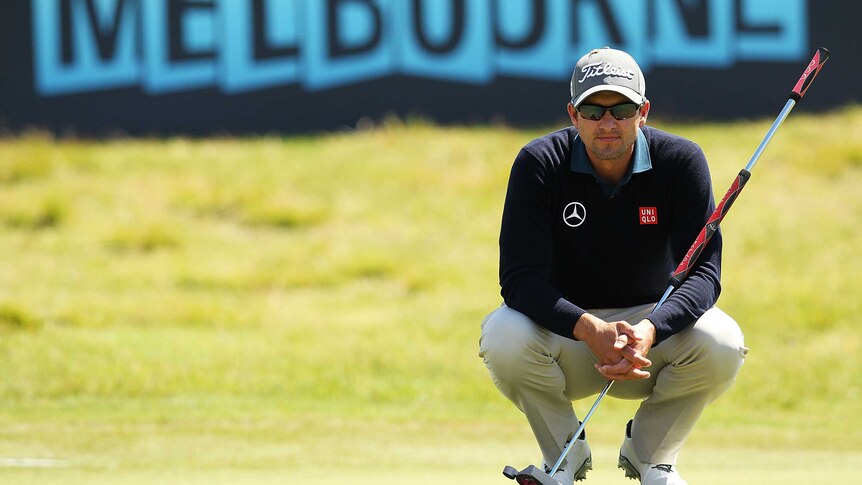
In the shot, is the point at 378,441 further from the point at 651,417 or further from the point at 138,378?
the point at 651,417

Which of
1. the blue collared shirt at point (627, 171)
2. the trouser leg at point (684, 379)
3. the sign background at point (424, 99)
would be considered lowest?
the trouser leg at point (684, 379)

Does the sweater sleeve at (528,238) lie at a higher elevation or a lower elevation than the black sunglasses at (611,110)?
lower

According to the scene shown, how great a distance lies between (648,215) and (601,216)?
0.16 meters

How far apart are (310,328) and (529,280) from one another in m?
6.89

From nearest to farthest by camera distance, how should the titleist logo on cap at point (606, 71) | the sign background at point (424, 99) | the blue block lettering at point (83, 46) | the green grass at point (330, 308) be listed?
the titleist logo on cap at point (606, 71)
the green grass at point (330, 308)
the blue block lettering at point (83, 46)
the sign background at point (424, 99)

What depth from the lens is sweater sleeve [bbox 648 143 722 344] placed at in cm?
431

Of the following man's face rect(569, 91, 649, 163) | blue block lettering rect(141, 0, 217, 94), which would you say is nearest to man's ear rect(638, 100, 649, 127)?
man's face rect(569, 91, 649, 163)

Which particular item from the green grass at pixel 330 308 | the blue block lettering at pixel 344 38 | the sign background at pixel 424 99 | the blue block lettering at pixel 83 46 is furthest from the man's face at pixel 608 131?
the blue block lettering at pixel 83 46

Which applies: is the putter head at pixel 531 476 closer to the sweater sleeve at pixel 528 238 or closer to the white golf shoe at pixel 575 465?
the white golf shoe at pixel 575 465

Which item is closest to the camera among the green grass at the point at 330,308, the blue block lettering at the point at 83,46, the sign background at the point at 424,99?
the green grass at the point at 330,308

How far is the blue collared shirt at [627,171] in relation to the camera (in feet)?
14.5

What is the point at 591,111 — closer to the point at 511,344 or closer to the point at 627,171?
the point at 627,171

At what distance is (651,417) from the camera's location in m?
4.54

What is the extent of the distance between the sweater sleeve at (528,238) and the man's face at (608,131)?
7.2 inches
